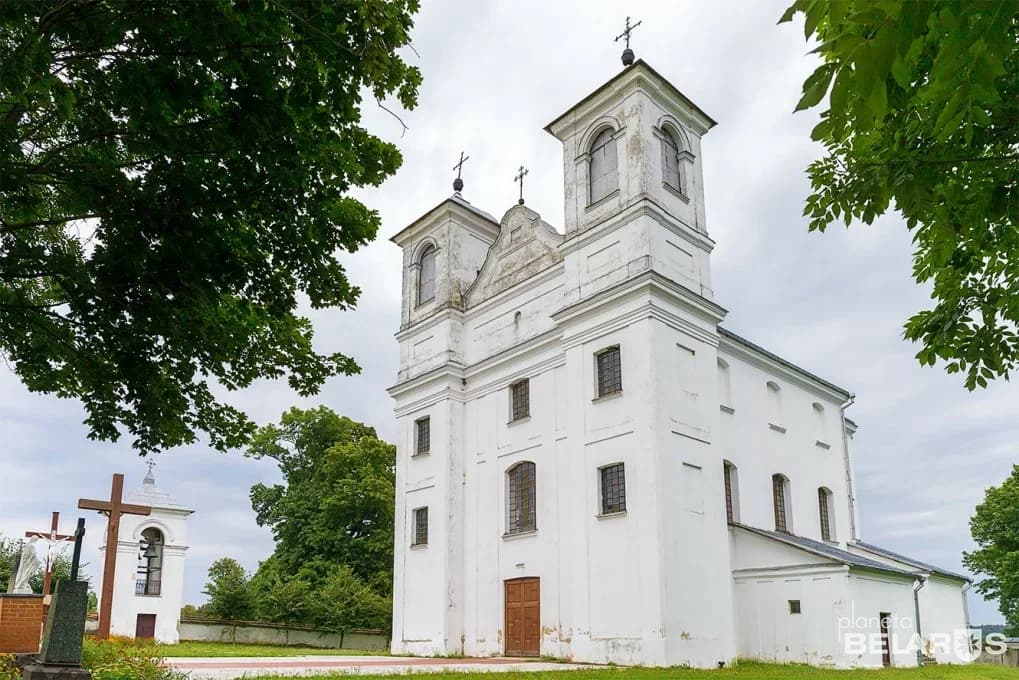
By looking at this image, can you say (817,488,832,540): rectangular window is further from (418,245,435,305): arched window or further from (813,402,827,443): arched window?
(418,245,435,305): arched window

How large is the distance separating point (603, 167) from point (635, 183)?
1647 mm

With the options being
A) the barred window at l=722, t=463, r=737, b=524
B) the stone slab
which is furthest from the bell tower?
the stone slab

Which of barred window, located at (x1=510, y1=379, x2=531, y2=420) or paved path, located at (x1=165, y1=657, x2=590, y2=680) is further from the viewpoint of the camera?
barred window, located at (x1=510, y1=379, x2=531, y2=420)

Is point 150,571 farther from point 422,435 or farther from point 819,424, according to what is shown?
point 819,424

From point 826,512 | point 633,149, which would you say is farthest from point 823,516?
point 633,149

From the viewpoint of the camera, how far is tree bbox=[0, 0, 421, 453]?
23.3 feet

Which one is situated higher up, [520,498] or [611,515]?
[520,498]

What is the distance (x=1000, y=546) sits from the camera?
3581 cm

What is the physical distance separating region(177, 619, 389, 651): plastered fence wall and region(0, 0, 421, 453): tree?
67.6ft

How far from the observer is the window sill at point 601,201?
20875mm

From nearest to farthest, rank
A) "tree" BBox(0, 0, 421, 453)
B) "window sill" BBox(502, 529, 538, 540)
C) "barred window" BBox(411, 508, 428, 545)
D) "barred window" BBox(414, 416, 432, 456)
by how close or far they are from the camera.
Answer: "tree" BBox(0, 0, 421, 453) → "window sill" BBox(502, 529, 538, 540) → "barred window" BBox(411, 508, 428, 545) → "barred window" BBox(414, 416, 432, 456)

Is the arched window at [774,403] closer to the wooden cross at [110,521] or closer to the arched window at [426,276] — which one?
the arched window at [426,276]

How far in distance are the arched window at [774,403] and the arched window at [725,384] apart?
2.22 m

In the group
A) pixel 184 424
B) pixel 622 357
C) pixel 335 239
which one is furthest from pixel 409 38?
pixel 622 357
